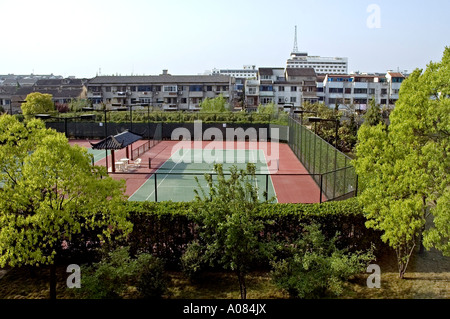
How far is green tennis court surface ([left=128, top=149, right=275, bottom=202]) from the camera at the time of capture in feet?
72.8

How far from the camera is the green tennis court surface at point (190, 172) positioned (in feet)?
72.8

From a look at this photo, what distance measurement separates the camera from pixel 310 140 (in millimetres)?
27172

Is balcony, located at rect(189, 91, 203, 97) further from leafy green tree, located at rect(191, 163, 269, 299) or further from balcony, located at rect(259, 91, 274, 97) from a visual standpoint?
leafy green tree, located at rect(191, 163, 269, 299)

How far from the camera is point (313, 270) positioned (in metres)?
10.8

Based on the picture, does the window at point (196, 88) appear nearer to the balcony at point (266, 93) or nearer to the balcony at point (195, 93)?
the balcony at point (195, 93)

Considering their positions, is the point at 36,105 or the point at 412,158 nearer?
the point at 412,158

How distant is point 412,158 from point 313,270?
3724 millimetres

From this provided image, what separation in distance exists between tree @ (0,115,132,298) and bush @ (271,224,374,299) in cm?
429

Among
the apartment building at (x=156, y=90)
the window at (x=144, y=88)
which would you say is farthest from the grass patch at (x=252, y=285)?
the window at (x=144, y=88)

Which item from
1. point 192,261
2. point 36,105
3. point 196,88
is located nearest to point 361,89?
point 196,88

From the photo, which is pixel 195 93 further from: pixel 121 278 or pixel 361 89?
pixel 121 278

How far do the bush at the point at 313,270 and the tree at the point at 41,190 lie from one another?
4.29 metres

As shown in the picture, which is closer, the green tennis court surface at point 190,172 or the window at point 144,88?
the green tennis court surface at point 190,172
